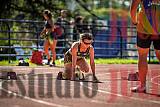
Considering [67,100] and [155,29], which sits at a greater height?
[155,29]

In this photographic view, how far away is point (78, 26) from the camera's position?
71.5 ft

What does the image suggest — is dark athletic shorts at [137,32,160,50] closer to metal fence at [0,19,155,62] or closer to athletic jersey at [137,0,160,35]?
athletic jersey at [137,0,160,35]

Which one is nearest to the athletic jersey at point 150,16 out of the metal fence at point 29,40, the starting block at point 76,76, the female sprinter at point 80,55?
the female sprinter at point 80,55

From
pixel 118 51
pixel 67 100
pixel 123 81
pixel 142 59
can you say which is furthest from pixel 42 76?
pixel 118 51

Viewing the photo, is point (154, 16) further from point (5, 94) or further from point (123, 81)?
point (5, 94)

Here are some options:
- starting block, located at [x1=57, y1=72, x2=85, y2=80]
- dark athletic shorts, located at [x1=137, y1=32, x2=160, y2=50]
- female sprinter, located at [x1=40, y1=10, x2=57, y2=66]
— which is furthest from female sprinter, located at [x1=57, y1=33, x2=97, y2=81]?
female sprinter, located at [x1=40, y1=10, x2=57, y2=66]

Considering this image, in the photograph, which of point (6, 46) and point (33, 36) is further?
point (33, 36)

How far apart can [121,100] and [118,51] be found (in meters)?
15.9

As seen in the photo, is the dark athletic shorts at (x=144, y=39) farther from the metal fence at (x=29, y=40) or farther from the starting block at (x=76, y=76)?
the metal fence at (x=29, y=40)

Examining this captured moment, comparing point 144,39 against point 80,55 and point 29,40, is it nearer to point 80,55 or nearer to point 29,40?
point 80,55

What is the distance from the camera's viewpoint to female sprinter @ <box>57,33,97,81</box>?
11.3 meters

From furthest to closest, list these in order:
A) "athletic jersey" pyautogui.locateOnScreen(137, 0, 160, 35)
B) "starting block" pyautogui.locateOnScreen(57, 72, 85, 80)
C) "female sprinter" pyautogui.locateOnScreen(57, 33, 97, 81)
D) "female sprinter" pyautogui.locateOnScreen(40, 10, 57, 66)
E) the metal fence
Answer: the metal fence → "female sprinter" pyautogui.locateOnScreen(40, 10, 57, 66) → "starting block" pyautogui.locateOnScreen(57, 72, 85, 80) → "female sprinter" pyautogui.locateOnScreen(57, 33, 97, 81) → "athletic jersey" pyautogui.locateOnScreen(137, 0, 160, 35)

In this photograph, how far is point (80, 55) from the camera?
11938mm

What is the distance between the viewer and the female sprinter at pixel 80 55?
37.1 feet
